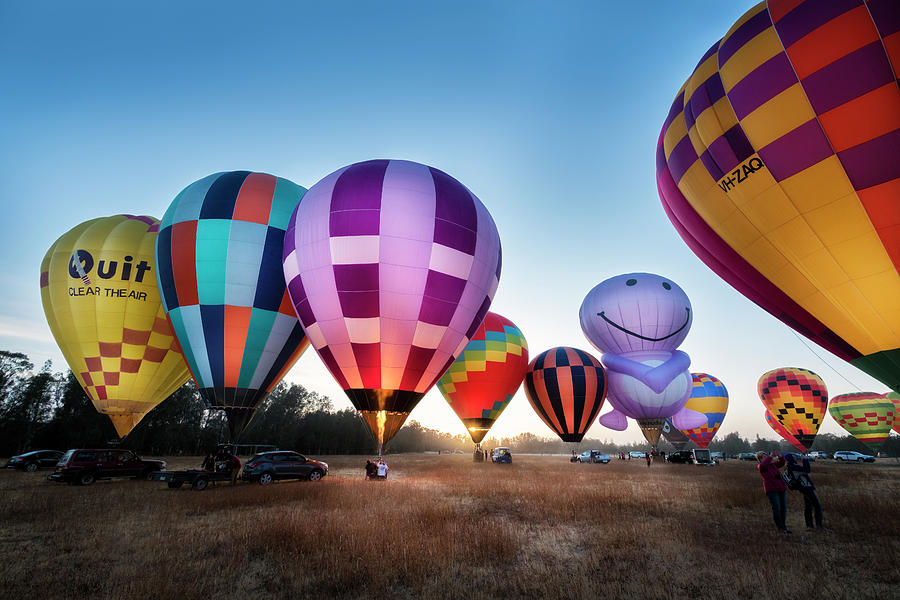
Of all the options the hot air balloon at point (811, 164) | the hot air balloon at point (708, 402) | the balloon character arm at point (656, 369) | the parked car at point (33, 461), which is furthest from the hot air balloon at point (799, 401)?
the parked car at point (33, 461)

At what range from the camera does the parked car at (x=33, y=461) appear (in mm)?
17638

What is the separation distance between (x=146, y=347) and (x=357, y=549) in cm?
1464

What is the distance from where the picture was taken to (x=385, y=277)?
1069 cm

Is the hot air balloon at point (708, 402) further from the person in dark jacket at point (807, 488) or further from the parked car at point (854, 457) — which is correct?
the person in dark jacket at point (807, 488)

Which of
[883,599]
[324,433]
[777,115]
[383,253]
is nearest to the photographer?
[883,599]

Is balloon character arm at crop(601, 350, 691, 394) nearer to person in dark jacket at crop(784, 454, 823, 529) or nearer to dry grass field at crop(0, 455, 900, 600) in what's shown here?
dry grass field at crop(0, 455, 900, 600)

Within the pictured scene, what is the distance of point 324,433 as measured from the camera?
58.6 metres

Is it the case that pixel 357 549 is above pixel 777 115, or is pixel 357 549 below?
below

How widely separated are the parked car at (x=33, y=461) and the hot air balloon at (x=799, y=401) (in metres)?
45.2

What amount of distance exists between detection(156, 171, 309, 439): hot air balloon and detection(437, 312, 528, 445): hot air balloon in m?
11.7

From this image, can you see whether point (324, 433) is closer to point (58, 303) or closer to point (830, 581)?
point (58, 303)

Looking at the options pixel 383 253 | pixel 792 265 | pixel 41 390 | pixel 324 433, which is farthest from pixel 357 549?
pixel 324 433

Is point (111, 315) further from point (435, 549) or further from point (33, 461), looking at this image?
point (435, 549)

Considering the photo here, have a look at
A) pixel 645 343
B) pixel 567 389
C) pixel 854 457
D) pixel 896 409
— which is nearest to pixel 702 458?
pixel 645 343
